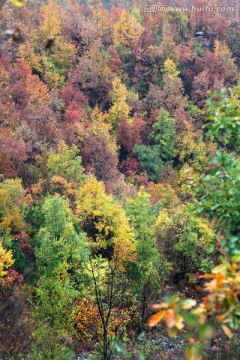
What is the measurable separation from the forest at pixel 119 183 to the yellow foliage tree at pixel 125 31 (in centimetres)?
27

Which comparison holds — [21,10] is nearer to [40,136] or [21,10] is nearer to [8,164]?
[40,136]

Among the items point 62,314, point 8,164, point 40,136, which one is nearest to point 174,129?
point 40,136

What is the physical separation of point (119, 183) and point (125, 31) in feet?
145

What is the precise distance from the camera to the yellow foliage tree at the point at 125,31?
266 ft

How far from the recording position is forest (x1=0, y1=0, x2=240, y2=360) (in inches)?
226

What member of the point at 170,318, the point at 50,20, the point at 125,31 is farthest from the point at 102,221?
the point at 125,31

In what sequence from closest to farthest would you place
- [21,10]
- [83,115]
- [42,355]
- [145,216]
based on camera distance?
[42,355] < [145,216] < [83,115] < [21,10]

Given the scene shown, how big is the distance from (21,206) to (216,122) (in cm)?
2852

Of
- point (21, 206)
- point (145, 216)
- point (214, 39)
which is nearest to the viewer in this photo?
point (21, 206)

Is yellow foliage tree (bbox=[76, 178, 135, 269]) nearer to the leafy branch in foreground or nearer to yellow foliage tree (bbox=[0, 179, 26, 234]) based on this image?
yellow foliage tree (bbox=[0, 179, 26, 234])

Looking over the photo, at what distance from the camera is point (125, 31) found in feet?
266

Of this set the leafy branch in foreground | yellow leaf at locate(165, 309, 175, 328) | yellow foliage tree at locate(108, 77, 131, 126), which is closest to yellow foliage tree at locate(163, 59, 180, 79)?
yellow foliage tree at locate(108, 77, 131, 126)

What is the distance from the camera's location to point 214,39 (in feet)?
311

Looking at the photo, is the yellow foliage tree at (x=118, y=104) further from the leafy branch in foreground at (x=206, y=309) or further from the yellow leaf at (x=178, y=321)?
the yellow leaf at (x=178, y=321)
